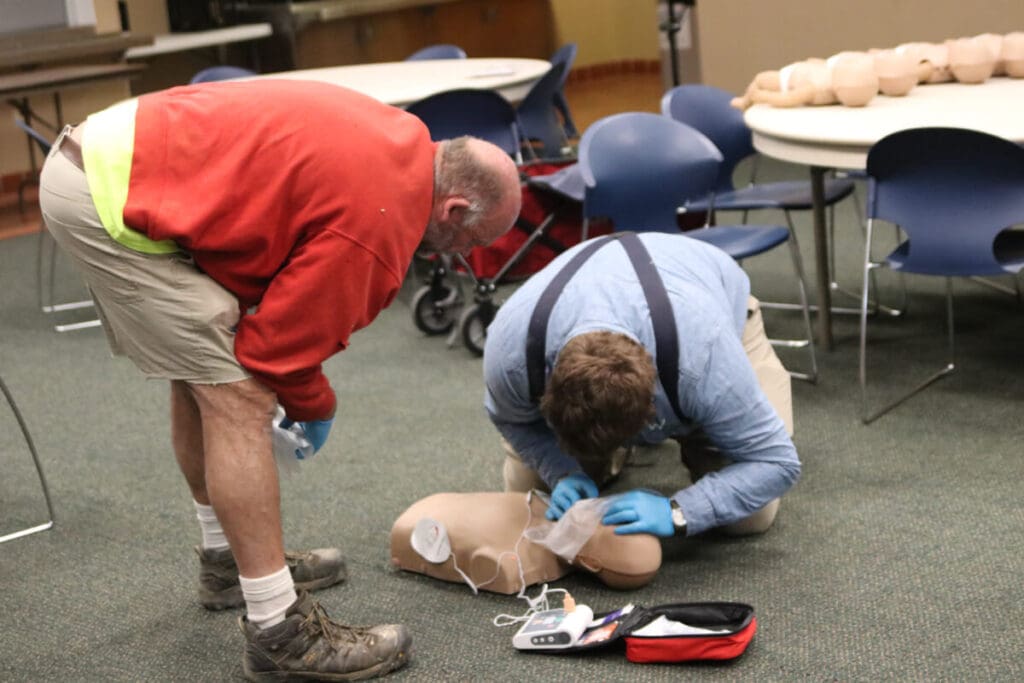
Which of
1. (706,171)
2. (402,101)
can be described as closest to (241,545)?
(706,171)

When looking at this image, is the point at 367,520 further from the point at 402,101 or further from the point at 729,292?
the point at 402,101

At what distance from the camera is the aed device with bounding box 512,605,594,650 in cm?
244

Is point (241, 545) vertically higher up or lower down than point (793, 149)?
Answer: lower down

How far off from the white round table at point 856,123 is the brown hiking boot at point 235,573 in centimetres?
180

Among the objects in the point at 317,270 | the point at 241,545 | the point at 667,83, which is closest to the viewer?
the point at 317,270

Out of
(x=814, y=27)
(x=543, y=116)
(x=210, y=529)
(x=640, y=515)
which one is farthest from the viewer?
(x=814, y=27)

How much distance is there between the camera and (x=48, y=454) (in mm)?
3855

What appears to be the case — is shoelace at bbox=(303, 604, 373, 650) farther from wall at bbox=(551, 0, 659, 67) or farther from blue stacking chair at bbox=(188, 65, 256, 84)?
wall at bbox=(551, 0, 659, 67)

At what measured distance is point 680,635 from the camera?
2.36 meters

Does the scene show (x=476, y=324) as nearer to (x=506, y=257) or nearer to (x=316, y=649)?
(x=506, y=257)

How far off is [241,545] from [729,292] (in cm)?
118

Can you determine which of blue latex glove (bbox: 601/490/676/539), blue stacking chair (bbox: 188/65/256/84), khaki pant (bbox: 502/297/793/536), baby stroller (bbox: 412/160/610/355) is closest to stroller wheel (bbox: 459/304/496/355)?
baby stroller (bbox: 412/160/610/355)

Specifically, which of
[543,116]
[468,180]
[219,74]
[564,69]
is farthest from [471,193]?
[219,74]

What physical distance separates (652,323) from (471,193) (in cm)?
44
